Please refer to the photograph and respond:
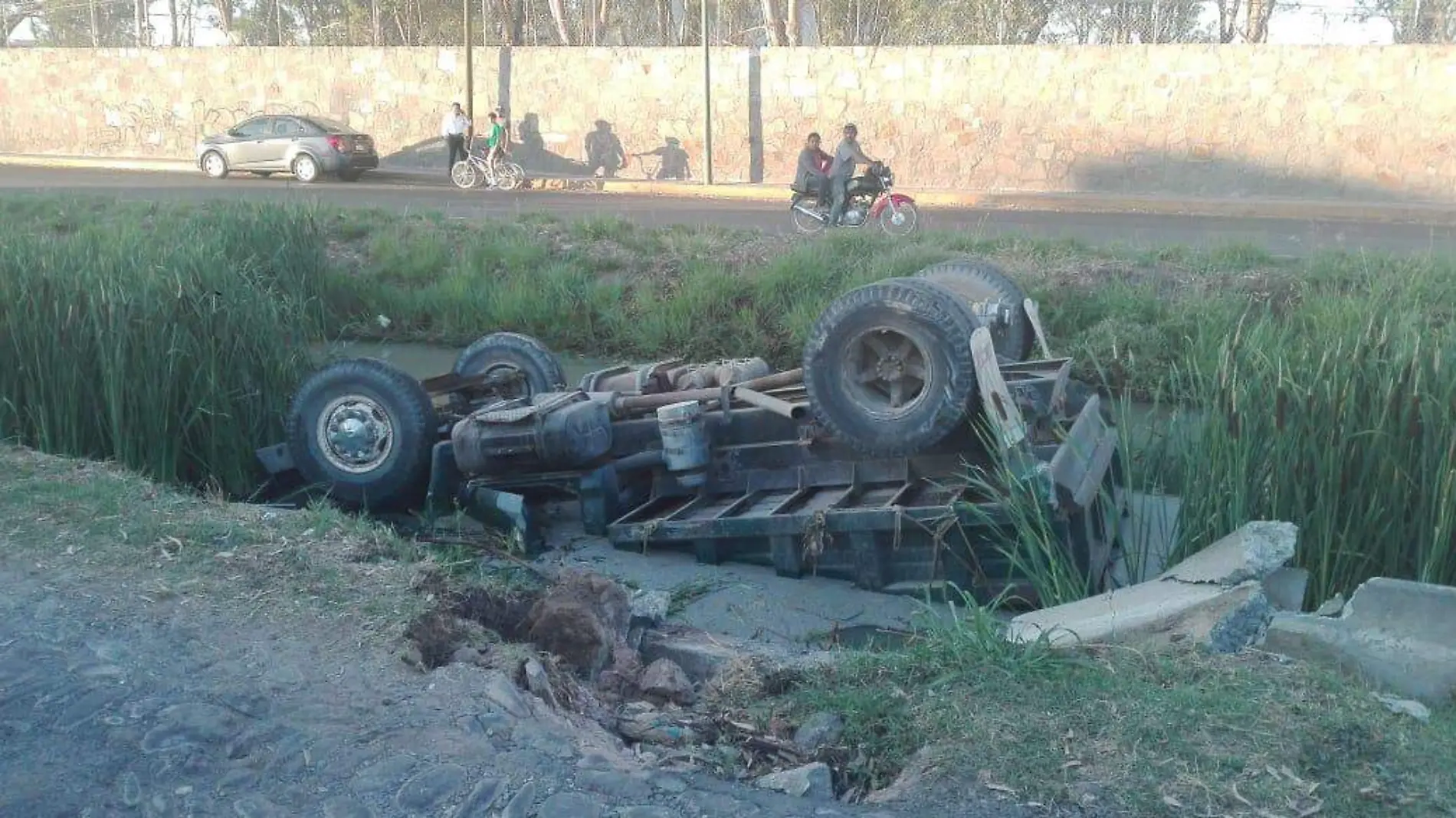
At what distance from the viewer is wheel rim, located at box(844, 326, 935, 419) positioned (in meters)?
6.69

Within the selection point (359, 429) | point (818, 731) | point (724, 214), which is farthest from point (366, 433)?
point (724, 214)

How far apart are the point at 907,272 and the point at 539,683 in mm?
8517

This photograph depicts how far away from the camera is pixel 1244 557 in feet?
15.9

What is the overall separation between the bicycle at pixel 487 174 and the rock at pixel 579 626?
24.3 metres

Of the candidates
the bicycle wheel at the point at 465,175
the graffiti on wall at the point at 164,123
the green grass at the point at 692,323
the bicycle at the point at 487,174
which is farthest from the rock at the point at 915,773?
the graffiti on wall at the point at 164,123

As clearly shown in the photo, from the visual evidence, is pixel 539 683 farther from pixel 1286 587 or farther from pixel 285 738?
pixel 1286 587

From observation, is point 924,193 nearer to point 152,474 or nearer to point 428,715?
point 152,474

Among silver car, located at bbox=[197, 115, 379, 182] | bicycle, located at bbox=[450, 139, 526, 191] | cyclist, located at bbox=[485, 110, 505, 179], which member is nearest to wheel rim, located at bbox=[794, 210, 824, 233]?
bicycle, located at bbox=[450, 139, 526, 191]

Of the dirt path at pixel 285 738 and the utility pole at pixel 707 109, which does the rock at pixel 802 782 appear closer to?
the dirt path at pixel 285 738

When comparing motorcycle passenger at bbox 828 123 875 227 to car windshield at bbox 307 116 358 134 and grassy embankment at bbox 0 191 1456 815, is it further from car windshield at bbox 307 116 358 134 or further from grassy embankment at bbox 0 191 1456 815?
car windshield at bbox 307 116 358 134

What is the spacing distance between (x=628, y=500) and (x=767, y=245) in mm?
6764

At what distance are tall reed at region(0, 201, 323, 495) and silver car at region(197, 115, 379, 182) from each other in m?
19.9

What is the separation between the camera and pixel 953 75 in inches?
1093

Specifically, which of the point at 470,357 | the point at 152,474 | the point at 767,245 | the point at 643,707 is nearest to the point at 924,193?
the point at 767,245
